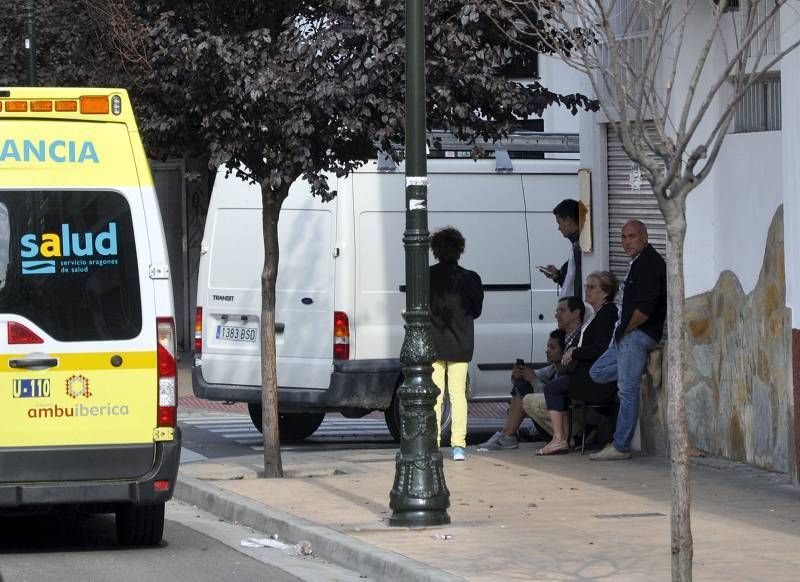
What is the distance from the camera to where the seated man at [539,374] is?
14.1 m

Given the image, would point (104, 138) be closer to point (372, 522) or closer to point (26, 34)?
point (372, 522)

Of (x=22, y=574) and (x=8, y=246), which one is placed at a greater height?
(x=8, y=246)

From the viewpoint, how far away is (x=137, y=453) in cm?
903

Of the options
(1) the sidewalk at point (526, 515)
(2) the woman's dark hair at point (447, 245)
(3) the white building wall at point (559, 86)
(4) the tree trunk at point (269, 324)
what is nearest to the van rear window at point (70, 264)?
(1) the sidewalk at point (526, 515)

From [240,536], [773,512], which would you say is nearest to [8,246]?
[240,536]

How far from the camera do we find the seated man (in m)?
14.1

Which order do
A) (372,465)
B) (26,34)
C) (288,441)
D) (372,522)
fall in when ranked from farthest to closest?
(26,34) → (288,441) → (372,465) → (372,522)

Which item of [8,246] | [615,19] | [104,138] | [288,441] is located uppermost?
[615,19]

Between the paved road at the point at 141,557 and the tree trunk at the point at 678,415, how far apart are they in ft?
8.39

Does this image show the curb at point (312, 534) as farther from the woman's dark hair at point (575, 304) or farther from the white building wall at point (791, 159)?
the woman's dark hair at point (575, 304)

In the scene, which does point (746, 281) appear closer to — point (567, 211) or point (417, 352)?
point (567, 211)

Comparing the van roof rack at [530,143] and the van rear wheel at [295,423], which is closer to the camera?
the van roof rack at [530,143]

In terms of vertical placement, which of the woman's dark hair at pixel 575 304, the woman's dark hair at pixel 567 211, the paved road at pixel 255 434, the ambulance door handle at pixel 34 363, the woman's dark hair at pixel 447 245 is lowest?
the paved road at pixel 255 434

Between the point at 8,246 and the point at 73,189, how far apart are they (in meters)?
0.48
